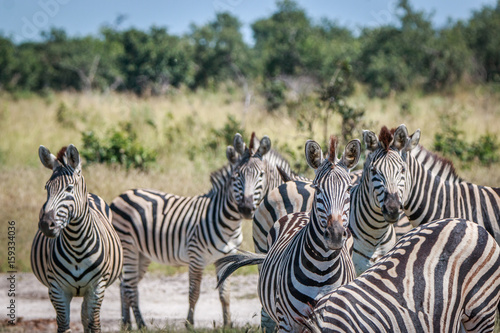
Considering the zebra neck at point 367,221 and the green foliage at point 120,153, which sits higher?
the green foliage at point 120,153

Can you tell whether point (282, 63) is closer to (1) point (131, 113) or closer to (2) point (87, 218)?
(1) point (131, 113)

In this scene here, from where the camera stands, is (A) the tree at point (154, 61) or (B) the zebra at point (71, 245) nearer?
(B) the zebra at point (71, 245)

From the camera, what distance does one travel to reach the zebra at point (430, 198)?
529 cm

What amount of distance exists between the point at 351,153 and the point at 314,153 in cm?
26

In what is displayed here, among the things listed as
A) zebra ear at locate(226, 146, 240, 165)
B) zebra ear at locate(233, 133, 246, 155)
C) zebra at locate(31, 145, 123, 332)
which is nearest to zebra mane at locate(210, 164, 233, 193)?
zebra ear at locate(226, 146, 240, 165)

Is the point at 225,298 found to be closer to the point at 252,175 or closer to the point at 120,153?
the point at 252,175

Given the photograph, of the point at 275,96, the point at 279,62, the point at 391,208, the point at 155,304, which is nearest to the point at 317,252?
the point at 391,208

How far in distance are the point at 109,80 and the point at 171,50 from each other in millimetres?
7118

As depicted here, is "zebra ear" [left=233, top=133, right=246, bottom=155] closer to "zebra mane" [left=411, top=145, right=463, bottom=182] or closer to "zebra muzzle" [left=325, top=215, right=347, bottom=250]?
"zebra mane" [left=411, top=145, right=463, bottom=182]

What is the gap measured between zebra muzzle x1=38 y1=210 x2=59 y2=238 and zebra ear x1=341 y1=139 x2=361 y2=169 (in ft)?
8.31

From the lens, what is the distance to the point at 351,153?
4.12 meters

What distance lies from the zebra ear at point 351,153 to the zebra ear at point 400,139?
1254 millimetres

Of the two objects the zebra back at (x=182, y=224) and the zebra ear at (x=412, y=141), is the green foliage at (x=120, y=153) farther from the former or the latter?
the zebra ear at (x=412, y=141)

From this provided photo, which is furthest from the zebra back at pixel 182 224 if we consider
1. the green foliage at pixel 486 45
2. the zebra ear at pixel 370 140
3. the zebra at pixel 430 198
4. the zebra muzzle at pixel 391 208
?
the green foliage at pixel 486 45
